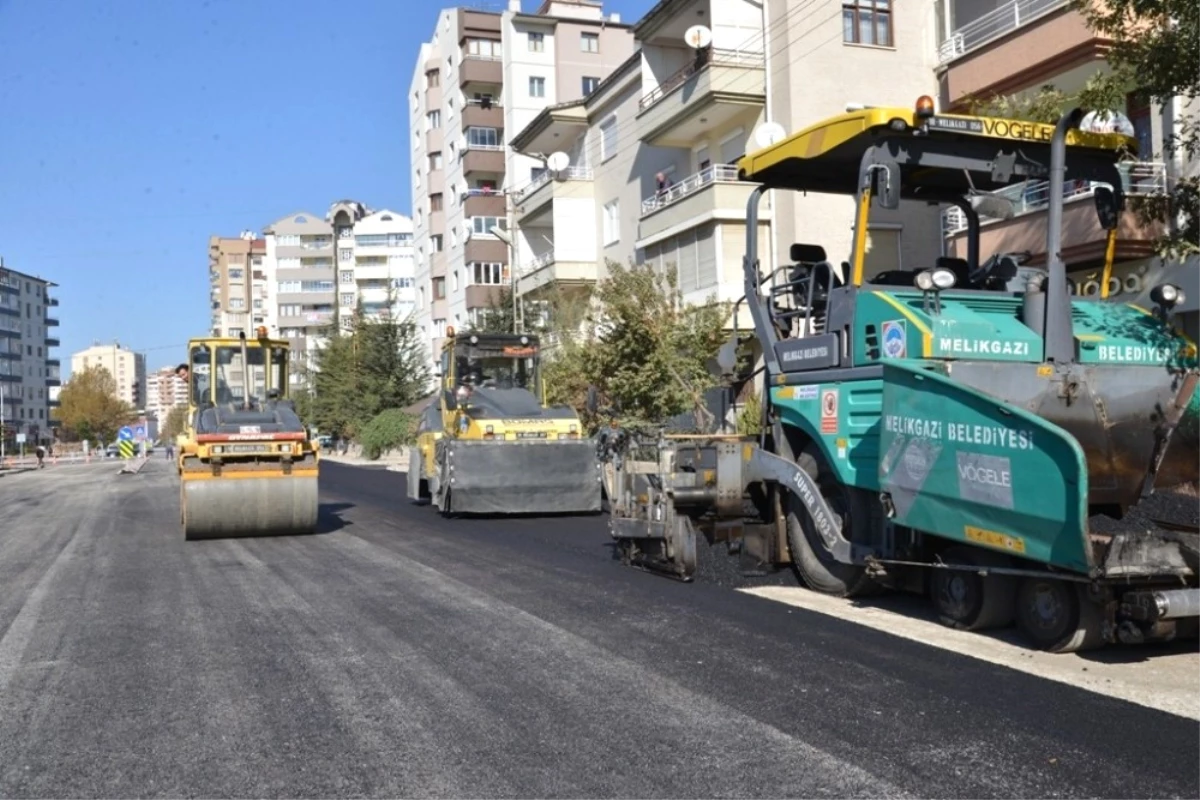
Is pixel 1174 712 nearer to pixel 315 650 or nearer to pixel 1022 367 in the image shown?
pixel 1022 367

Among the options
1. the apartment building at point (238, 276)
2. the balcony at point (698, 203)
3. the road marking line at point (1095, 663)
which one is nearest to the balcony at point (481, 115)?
the balcony at point (698, 203)

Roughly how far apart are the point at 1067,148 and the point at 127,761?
6843 millimetres

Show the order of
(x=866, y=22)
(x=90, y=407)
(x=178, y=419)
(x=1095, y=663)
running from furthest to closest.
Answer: (x=90, y=407) < (x=178, y=419) < (x=866, y=22) < (x=1095, y=663)

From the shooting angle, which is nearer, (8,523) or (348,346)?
(8,523)

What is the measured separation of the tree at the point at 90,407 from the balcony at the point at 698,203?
83.2m

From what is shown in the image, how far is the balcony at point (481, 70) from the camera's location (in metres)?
51.7

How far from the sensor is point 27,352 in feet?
427

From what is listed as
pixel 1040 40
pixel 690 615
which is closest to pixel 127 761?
pixel 690 615

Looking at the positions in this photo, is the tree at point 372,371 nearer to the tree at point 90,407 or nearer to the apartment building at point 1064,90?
the apartment building at point 1064,90

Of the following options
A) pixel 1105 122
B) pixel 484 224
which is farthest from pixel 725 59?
pixel 484 224

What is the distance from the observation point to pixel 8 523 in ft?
58.8

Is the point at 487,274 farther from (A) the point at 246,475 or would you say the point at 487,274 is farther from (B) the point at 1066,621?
(B) the point at 1066,621

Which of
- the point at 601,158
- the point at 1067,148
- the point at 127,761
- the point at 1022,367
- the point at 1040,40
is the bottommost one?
the point at 127,761

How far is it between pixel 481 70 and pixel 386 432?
18.3m
